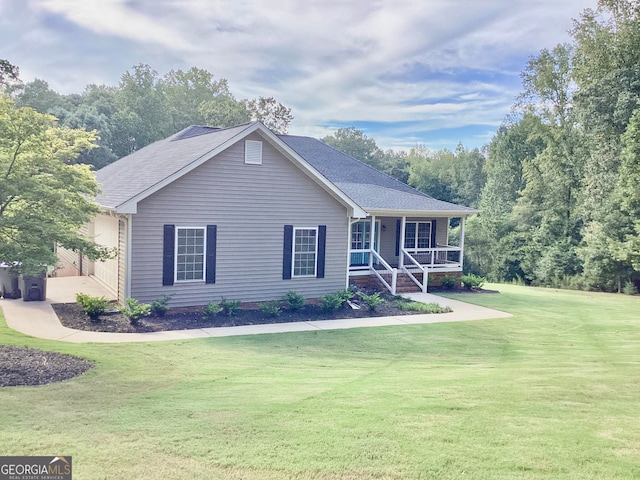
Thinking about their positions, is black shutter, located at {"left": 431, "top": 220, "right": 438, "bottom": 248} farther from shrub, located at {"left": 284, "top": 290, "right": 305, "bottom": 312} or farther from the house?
shrub, located at {"left": 284, "top": 290, "right": 305, "bottom": 312}

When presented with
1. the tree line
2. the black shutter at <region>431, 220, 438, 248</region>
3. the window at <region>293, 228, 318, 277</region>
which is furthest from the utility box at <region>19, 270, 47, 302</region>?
the black shutter at <region>431, 220, 438, 248</region>

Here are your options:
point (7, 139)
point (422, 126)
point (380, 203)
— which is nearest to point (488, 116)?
point (422, 126)

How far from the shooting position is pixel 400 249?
19.5 m

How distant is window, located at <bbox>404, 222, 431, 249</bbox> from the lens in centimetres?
2183

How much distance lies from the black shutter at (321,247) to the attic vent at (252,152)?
2834 millimetres

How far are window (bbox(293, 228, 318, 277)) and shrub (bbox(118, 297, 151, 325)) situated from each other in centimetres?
463

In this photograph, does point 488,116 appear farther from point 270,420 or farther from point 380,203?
point 270,420

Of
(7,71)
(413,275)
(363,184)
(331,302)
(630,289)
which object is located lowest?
(630,289)

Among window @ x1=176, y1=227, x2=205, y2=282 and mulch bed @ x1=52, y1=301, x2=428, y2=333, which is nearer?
mulch bed @ x1=52, y1=301, x2=428, y2=333

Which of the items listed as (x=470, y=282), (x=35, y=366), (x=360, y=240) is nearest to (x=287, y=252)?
(x=360, y=240)

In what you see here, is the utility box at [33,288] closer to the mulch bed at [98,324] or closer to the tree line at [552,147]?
the mulch bed at [98,324]

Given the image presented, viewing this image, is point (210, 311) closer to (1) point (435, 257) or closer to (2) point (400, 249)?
(2) point (400, 249)

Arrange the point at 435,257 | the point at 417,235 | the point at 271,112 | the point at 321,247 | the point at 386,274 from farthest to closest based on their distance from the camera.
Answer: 1. the point at 271,112
2. the point at 417,235
3. the point at 435,257
4. the point at 386,274
5. the point at 321,247

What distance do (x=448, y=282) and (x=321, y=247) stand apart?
7.07 meters
